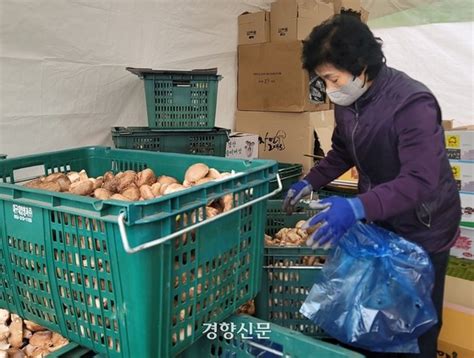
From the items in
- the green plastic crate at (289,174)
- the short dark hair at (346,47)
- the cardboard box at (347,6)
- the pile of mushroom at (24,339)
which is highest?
the cardboard box at (347,6)

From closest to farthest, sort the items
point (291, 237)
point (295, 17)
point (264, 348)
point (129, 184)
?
point (264, 348), point (129, 184), point (291, 237), point (295, 17)

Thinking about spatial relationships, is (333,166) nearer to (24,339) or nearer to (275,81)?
(24,339)

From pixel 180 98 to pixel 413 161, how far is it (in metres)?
1.07

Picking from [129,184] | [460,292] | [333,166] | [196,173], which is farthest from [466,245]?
[129,184]

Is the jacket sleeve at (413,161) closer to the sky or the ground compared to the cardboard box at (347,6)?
closer to the ground

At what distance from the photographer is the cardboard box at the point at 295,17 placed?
268 cm

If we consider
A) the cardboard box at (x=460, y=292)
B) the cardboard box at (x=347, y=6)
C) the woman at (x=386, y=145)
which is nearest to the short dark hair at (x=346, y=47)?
the woman at (x=386, y=145)

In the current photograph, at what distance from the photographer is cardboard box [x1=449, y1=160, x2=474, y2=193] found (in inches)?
85.0

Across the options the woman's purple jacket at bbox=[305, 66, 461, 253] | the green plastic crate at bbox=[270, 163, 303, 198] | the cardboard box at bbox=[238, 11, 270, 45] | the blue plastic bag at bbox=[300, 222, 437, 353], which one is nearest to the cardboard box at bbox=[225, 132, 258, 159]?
the green plastic crate at bbox=[270, 163, 303, 198]

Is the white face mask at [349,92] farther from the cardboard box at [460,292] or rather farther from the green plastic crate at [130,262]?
the cardboard box at [460,292]

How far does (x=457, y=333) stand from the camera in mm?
1633

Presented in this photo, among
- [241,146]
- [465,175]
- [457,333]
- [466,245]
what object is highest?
[241,146]

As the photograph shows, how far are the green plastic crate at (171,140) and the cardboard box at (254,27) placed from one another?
108 cm

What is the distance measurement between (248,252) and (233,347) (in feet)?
0.77
